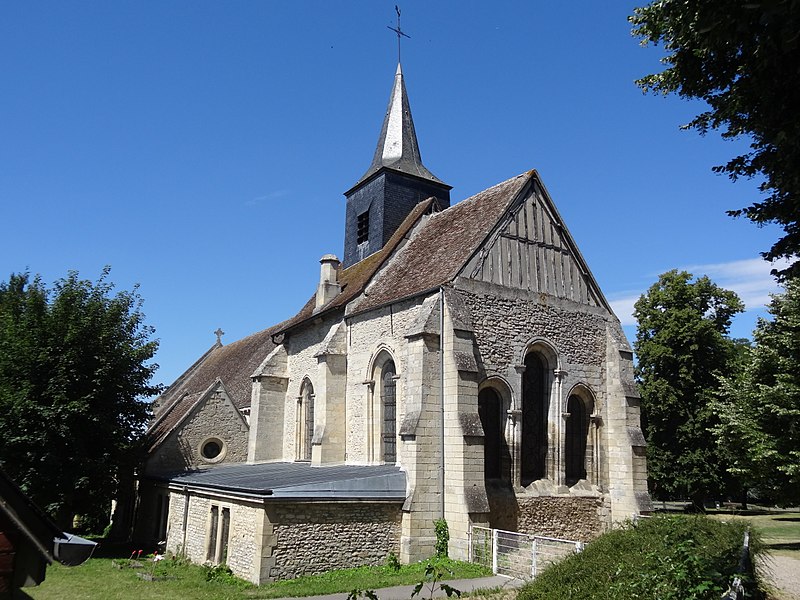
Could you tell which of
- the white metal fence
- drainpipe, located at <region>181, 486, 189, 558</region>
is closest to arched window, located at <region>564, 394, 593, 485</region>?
the white metal fence

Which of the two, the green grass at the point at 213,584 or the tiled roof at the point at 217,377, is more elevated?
the tiled roof at the point at 217,377

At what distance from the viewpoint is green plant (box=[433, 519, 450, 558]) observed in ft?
49.1

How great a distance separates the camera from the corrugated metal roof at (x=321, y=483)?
562 inches

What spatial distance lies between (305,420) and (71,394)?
7657 millimetres

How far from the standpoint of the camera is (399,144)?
996 inches

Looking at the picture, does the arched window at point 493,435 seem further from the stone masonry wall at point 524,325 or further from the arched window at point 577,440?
the arched window at point 577,440

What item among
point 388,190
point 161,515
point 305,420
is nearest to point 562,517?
point 305,420

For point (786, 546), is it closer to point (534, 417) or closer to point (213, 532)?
point (534, 417)

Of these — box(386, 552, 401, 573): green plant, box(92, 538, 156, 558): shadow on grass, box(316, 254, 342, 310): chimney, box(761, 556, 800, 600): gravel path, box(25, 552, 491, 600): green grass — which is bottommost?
box(92, 538, 156, 558): shadow on grass

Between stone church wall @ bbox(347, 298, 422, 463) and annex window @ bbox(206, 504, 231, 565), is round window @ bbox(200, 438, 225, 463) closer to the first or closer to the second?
stone church wall @ bbox(347, 298, 422, 463)

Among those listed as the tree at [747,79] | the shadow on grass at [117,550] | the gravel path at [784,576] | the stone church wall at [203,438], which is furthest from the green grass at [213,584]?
the tree at [747,79]

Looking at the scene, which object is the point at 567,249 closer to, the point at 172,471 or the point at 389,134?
the point at 389,134

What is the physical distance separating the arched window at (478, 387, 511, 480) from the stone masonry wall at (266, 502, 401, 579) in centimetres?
305

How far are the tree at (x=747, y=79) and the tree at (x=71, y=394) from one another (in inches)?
705
